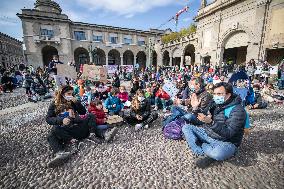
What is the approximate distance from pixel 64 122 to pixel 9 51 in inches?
2493

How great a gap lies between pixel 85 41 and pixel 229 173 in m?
36.4

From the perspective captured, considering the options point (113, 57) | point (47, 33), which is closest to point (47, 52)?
point (47, 33)

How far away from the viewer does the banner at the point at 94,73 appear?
11362 millimetres

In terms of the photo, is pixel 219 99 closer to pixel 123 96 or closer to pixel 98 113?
pixel 98 113

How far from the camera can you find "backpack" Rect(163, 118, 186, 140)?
4.32 meters

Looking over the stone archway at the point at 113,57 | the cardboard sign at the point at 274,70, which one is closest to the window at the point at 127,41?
the stone archway at the point at 113,57

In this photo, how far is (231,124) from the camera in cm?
287

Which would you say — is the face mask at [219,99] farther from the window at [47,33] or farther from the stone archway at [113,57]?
the stone archway at [113,57]

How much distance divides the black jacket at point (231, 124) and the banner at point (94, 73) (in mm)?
9284

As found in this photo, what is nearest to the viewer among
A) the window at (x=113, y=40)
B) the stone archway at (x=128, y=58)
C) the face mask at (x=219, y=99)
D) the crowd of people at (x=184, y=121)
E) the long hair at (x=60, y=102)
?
the crowd of people at (x=184, y=121)

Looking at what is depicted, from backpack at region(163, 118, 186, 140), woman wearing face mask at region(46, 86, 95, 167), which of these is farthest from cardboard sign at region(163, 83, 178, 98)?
woman wearing face mask at region(46, 86, 95, 167)

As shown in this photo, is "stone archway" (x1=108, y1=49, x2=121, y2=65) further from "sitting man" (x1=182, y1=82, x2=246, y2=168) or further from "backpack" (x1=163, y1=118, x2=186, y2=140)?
"sitting man" (x1=182, y1=82, x2=246, y2=168)

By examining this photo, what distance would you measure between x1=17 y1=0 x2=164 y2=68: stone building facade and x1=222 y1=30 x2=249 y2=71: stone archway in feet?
38.6

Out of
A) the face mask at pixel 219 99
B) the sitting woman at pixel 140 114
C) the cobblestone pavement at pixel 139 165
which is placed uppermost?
the face mask at pixel 219 99
